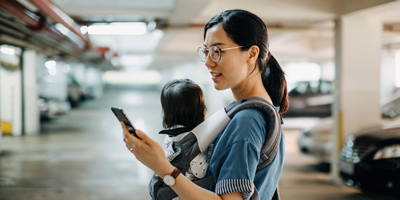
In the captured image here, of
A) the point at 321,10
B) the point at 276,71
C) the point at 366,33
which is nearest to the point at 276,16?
the point at 321,10

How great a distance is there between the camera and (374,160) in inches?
172

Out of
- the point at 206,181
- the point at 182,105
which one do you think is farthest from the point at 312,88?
the point at 206,181

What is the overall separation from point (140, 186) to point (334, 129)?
3.45 m

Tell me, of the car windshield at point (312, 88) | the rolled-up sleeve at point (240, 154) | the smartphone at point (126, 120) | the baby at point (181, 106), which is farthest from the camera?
the car windshield at point (312, 88)

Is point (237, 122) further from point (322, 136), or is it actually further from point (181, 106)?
point (322, 136)

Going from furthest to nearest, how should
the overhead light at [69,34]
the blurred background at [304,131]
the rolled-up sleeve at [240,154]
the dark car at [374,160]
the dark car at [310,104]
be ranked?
the dark car at [310,104]
the overhead light at [69,34]
the blurred background at [304,131]
the dark car at [374,160]
the rolled-up sleeve at [240,154]

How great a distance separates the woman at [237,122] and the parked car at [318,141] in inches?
206

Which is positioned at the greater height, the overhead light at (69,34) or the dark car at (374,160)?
the overhead light at (69,34)

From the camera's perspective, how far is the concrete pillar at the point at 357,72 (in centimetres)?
536

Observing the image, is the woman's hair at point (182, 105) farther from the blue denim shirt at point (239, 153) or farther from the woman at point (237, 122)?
the blue denim shirt at point (239, 153)

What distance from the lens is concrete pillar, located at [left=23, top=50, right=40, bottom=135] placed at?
10.1 metres

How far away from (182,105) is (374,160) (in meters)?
3.88

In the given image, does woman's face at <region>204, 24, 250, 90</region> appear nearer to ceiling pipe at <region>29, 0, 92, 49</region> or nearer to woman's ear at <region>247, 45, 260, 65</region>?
woman's ear at <region>247, 45, 260, 65</region>

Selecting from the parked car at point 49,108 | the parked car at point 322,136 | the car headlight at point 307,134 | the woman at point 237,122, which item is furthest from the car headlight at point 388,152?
the parked car at point 49,108
